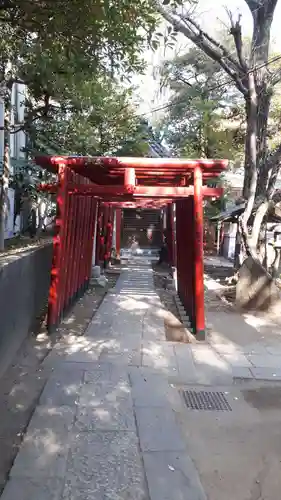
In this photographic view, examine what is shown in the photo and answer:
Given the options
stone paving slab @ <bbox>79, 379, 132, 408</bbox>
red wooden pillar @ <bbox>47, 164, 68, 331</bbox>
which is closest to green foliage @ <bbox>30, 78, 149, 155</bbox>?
red wooden pillar @ <bbox>47, 164, 68, 331</bbox>

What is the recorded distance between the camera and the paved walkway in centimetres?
322

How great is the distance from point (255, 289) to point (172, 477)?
7.03m

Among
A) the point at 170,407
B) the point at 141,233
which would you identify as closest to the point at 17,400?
the point at 170,407

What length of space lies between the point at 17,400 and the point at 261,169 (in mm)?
9092

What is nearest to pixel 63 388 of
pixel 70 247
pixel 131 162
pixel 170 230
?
pixel 131 162

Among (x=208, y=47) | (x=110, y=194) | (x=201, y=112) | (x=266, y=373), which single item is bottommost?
(x=266, y=373)

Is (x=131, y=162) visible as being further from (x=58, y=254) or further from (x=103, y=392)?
(x=103, y=392)

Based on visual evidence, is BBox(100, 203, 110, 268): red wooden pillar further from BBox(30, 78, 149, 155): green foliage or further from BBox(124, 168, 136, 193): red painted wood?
BBox(124, 168, 136, 193): red painted wood

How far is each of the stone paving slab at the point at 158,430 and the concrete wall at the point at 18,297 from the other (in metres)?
1.85

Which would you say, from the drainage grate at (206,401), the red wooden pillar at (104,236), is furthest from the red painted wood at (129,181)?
the red wooden pillar at (104,236)

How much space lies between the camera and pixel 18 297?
6109 mm

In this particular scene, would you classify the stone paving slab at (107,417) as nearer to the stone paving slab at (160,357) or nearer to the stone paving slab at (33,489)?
the stone paving slab at (33,489)

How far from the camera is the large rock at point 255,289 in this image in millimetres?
9828

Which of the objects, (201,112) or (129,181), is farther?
(201,112)
